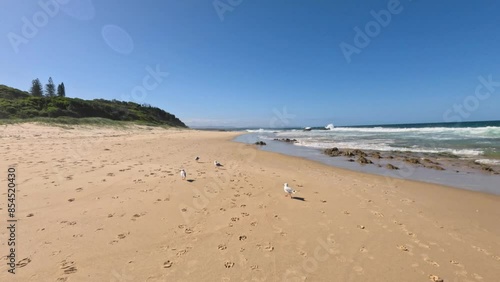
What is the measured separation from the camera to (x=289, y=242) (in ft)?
15.2

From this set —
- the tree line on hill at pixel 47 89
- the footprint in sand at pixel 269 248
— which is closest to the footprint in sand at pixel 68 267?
the footprint in sand at pixel 269 248

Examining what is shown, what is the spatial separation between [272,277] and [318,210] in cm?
314

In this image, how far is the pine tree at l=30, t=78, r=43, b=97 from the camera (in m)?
73.7

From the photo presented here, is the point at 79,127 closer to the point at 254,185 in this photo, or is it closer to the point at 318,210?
the point at 254,185

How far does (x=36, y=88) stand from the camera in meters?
74.2

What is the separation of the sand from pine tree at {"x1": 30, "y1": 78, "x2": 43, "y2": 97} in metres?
88.0

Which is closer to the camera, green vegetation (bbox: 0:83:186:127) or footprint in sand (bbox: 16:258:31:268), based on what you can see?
footprint in sand (bbox: 16:258:31:268)

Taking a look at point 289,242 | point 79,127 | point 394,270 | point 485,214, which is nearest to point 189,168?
point 289,242

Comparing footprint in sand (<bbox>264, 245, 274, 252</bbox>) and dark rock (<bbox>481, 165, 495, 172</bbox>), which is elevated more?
footprint in sand (<bbox>264, 245, 274, 252</bbox>)

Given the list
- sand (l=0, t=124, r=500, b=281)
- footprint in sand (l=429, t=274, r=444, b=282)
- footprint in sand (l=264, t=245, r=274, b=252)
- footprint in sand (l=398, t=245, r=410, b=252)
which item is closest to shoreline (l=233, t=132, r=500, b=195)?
sand (l=0, t=124, r=500, b=281)

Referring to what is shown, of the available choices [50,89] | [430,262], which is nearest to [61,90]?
[50,89]

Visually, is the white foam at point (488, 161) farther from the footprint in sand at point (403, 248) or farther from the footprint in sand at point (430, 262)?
the footprint in sand at point (430, 262)

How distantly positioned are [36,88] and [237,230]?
97200 millimetres

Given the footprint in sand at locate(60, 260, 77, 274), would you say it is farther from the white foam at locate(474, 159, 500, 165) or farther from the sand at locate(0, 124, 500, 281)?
the white foam at locate(474, 159, 500, 165)
